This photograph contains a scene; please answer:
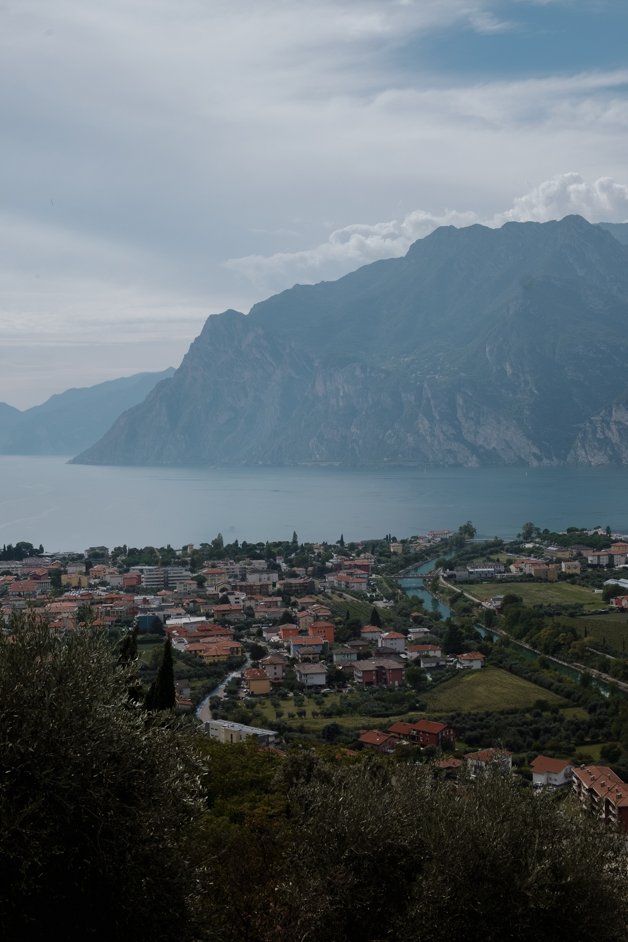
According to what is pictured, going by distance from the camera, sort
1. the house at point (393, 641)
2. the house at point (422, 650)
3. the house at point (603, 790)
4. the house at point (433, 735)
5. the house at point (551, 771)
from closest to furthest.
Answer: the house at point (603, 790) < the house at point (551, 771) < the house at point (433, 735) < the house at point (422, 650) < the house at point (393, 641)

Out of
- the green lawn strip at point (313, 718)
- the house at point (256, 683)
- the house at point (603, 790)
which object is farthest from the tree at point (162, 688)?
the house at point (256, 683)

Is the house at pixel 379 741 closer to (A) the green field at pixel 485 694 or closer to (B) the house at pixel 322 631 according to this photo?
(A) the green field at pixel 485 694

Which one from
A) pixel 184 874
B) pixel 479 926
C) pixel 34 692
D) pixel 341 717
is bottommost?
pixel 341 717

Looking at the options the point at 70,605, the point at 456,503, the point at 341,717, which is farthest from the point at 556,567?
the point at 456,503

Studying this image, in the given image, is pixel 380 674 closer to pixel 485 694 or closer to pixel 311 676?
pixel 311 676

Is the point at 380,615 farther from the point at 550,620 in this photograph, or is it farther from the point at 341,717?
the point at 341,717

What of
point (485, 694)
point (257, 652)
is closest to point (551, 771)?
point (485, 694)

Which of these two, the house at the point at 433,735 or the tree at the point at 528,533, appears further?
the tree at the point at 528,533

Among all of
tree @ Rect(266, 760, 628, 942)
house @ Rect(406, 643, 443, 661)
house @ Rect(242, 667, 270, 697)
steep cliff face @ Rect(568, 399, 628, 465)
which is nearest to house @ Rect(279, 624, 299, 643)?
house @ Rect(406, 643, 443, 661)
